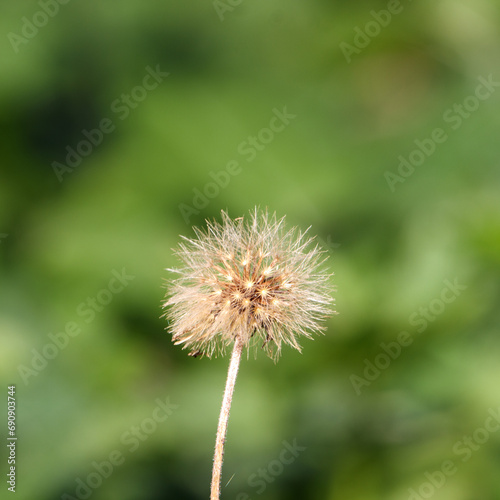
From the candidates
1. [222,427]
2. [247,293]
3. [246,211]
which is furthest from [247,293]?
[246,211]

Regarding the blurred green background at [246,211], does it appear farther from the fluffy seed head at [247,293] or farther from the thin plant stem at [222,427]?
the thin plant stem at [222,427]

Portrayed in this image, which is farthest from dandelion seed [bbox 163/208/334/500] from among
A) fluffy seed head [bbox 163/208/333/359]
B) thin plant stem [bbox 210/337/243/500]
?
thin plant stem [bbox 210/337/243/500]

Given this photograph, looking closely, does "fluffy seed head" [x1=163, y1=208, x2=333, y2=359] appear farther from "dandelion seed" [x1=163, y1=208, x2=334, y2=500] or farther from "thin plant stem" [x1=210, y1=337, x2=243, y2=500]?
"thin plant stem" [x1=210, y1=337, x2=243, y2=500]

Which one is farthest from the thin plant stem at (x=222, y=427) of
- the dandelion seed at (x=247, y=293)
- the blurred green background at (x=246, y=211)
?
the blurred green background at (x=246, y=211)

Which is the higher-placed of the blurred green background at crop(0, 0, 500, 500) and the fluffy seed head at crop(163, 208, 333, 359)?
the blurred green background at crop(0, 0, 500, 500)

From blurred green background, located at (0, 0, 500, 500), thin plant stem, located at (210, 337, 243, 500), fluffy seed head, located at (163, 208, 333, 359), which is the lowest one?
thin plant stem, located at (210, 337, 243, 500)

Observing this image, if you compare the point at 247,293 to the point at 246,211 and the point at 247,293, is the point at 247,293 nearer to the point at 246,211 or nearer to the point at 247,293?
the point at 247,293
